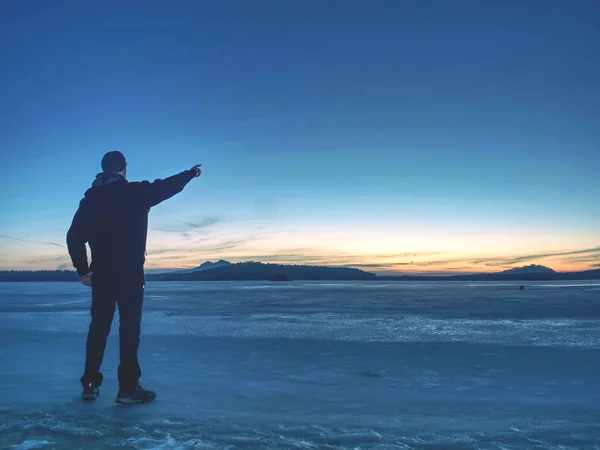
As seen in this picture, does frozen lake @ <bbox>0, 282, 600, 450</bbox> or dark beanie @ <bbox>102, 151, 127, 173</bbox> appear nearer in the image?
frozen lake @ <bbox>0, 282, 600, 450</bbox>

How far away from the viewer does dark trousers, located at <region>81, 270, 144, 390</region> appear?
323 centimetres

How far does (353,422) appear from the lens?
2.58 metres

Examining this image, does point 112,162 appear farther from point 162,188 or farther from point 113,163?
point 162,188

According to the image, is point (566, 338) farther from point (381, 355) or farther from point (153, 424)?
point (153, 424)

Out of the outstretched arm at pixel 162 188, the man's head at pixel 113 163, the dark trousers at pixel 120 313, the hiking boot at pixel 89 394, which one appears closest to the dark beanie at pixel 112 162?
the man's head at pixel 113 163

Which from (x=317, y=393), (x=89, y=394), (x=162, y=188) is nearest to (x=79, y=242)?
(x=162, y=188)

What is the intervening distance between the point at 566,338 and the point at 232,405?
4992 millimetres

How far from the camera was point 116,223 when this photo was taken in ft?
10.8

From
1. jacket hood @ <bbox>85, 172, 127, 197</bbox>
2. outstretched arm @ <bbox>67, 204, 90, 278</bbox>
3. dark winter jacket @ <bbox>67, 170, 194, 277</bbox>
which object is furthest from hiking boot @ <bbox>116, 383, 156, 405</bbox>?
jacket hood @ <bbox>85, 172, 127, 197</bbox>

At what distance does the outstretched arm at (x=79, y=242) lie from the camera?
130 inches

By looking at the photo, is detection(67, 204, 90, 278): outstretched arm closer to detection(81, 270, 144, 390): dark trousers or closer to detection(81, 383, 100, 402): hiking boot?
detection(81, 270, 144, 390): dark trousers

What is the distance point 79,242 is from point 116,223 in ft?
1.02

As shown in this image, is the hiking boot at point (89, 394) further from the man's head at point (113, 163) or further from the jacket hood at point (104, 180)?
the man's head at point (113, 163)

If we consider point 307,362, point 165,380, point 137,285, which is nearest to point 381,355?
point 307,362
